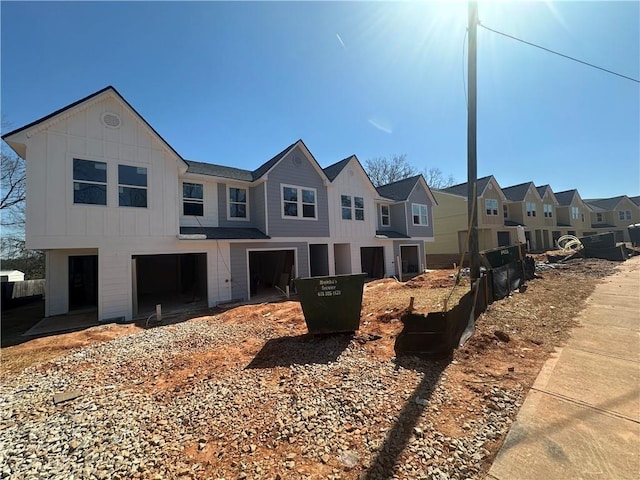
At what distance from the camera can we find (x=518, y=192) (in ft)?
108

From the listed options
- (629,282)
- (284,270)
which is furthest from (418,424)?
(629,282)

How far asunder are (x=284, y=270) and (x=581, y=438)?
1400 cm

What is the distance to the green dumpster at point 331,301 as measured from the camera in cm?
617

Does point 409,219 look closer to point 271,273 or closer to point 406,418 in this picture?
point 271,273

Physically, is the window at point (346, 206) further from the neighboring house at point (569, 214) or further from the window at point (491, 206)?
the neighboring house at point (569, 214)

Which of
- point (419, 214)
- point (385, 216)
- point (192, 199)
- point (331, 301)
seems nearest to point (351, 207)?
point (385, 216)

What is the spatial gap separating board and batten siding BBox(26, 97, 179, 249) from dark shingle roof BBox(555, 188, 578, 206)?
160 ft

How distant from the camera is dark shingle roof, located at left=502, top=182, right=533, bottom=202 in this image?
32.0 metres

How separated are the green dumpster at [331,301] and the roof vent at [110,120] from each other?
30.5 feet

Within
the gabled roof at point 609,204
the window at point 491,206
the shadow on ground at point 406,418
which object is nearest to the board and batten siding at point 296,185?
the shadow on ground at point 406,418

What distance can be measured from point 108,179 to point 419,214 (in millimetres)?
18551

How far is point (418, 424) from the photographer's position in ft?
10.4

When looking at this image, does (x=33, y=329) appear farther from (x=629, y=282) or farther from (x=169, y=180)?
(x=629, y=282)

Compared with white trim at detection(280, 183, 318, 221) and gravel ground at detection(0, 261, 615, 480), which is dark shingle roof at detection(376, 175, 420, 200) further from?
gravel ground at detection(0, 261, 615, 480)
